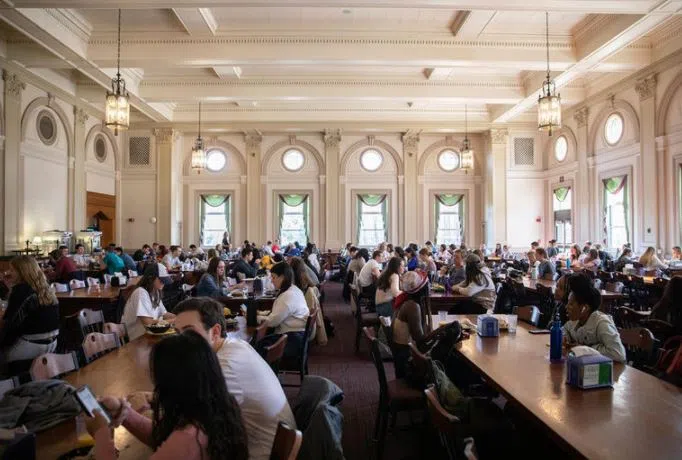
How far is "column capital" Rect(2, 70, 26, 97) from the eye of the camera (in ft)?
33.3

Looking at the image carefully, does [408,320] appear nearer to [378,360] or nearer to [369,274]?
[378,360]

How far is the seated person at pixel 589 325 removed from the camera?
304cm

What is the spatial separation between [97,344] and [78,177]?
37.5ft

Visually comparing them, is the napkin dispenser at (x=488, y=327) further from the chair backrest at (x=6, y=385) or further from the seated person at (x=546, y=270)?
the seated person at (x=546, y=270)

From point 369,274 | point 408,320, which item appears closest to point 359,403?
point 408,320

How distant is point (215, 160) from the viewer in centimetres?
1689

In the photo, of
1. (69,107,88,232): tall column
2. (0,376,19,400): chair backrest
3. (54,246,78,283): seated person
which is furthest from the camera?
(69,107,88,232): tall column

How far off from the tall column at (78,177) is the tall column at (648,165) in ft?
47.6

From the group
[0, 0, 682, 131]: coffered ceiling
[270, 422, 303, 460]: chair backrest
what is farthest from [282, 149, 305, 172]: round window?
[270, 422, 303, 460]: chair backrest

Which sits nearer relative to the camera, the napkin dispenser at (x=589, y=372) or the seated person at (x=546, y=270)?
the napkin dispenser at (x=589, y=372)

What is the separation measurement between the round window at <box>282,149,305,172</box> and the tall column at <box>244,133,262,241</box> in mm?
984

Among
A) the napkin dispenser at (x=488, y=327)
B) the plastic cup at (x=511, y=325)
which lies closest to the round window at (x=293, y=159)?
the plastic cup at (x=511, y=325)

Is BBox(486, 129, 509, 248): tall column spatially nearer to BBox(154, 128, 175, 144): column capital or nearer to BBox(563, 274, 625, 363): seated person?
BBox(154, 128, 175, 144): column capital

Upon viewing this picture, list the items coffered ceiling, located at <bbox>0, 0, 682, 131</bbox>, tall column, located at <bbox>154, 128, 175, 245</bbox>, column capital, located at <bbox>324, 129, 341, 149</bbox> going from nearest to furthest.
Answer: coffered ceiling, located at <bbox>0, 0, 682, 131</bbox>, tall column, located at <bbox>154, 128, 175, 245</bbox>, column capital, located at <bbox>324, 129, 341, 149</bbox>
